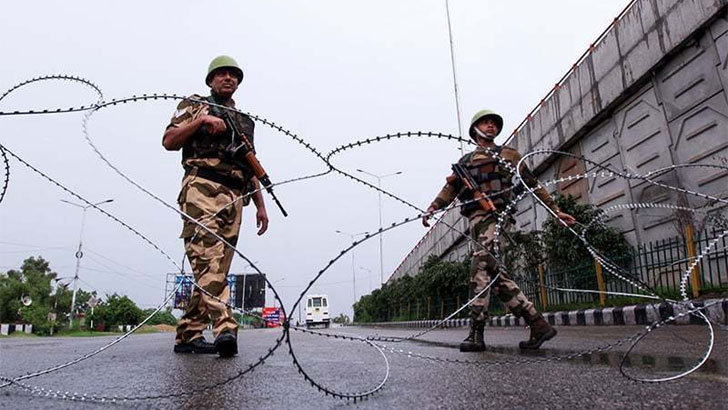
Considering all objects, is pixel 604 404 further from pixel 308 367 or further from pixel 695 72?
pixel 695 72

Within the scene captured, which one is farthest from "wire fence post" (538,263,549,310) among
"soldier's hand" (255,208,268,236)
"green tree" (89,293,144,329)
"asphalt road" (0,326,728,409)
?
"green tree" (89,293,144,329)

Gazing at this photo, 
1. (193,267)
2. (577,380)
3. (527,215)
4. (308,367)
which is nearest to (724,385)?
(577,380)

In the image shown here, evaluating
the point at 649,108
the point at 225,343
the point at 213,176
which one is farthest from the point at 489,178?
the point at 649,108

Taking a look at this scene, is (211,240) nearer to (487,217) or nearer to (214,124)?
(214,124)

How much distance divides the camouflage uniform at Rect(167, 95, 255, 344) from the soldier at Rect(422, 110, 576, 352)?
1.29 metres

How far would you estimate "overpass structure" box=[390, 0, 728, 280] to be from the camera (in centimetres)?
801

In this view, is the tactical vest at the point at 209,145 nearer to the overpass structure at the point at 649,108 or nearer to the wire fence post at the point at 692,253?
the overpass structure at the point at 649,108

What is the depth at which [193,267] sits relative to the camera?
10.3 ft

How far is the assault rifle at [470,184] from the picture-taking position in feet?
12.2

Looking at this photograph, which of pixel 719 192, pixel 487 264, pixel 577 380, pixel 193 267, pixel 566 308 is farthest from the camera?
pixel 566 308

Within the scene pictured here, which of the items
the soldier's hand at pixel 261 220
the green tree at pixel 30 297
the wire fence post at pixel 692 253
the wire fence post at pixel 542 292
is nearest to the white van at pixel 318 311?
the green tree at pixel 30 297

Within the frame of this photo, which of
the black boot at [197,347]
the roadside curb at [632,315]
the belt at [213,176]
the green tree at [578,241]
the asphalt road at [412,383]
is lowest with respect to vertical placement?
the asphalt road at [412,383]

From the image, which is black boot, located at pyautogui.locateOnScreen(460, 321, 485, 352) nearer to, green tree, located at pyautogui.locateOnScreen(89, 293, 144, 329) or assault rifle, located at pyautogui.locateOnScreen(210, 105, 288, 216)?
assault rifle, located at pyautogui.locateOnScreen(210, 105, 288, 216)

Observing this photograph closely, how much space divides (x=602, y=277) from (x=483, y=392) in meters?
8.08
